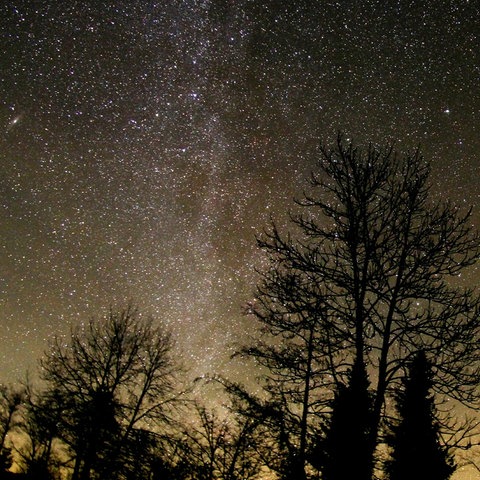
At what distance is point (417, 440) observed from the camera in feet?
36.1

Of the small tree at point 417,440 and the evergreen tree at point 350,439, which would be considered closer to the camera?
the evergreen tree at point 350,439

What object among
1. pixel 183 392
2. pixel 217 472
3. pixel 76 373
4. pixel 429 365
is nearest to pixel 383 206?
pixel 429 365

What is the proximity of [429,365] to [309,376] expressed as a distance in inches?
69.4

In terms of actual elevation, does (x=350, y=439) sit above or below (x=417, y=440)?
below

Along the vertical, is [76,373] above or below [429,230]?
below

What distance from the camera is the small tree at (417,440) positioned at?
7156mm

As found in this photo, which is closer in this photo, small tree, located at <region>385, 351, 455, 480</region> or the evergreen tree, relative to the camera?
the evergreen tree

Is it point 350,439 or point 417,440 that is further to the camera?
point 417,440

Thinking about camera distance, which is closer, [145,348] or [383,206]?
[383,206]


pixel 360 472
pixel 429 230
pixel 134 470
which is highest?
pixel 429 230

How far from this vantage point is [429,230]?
664 centimetres

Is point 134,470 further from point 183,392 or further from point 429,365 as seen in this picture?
point 183,392

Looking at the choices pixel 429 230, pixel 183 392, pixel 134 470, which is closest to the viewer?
pixel 134 470

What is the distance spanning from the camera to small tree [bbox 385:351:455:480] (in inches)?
282
